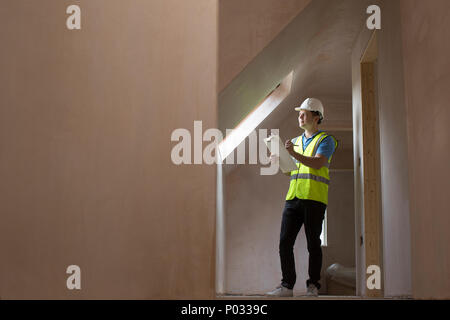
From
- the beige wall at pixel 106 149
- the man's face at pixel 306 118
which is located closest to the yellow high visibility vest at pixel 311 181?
the man's face at pixel 306 118

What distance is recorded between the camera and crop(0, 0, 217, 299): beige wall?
2.19m

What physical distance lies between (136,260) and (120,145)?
46 cm

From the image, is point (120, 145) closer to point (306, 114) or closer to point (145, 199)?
point (145, 199)

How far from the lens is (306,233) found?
3502 mm

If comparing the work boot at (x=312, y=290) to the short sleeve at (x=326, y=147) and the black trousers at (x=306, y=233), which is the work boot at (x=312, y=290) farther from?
the short sleeve at (x=326, y=147)

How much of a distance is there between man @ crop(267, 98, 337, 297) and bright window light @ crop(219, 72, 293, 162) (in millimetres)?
1846

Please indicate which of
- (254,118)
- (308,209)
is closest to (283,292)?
(308,209)

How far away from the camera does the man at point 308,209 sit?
3.42 metres

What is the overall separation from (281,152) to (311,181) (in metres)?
0.26

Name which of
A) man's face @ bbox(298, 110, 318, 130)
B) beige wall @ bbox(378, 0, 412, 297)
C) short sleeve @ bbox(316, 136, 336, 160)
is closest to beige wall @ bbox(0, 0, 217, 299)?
short sleeve @ bbox(316, 136, 336, 160)

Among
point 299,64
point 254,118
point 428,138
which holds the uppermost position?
point 299,64

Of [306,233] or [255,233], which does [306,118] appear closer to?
[306,233]

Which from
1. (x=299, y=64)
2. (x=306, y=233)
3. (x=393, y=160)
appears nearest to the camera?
(x=306, y=233)

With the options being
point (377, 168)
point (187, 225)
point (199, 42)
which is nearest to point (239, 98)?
point (377, 168)
